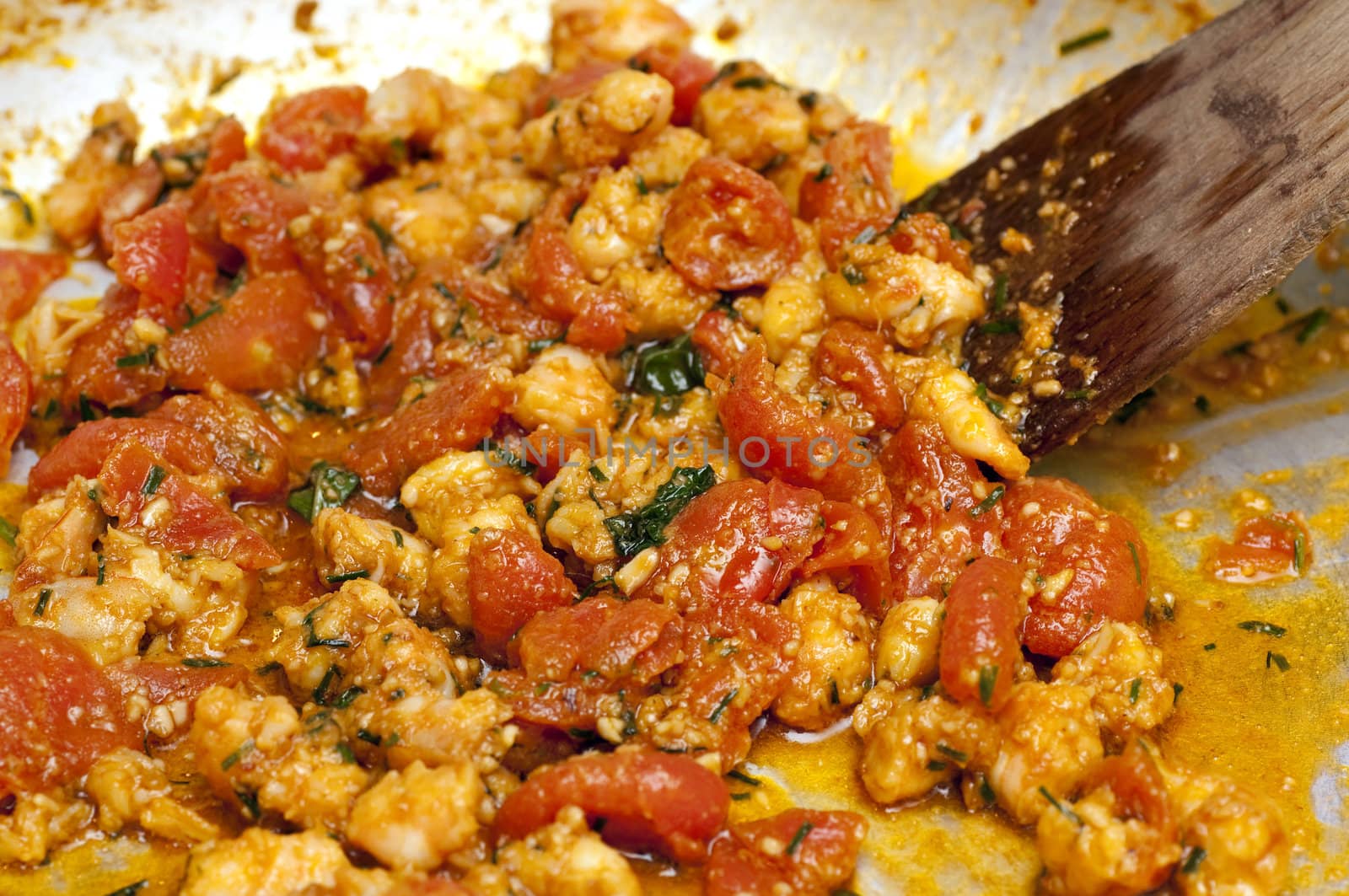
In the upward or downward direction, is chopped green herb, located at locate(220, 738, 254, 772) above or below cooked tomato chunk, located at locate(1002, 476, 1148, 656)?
below

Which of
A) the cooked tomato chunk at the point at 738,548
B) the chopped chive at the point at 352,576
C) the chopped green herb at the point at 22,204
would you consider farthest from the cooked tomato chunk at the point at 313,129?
the cooked tomato chunk at the point at 738,548

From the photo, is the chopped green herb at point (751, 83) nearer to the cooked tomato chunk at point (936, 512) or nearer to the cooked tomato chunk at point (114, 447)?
the cooked tomato chunk at point (936, 512)

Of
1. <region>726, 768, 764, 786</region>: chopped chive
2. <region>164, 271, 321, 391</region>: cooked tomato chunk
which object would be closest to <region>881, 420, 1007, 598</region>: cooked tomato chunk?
<region>726, 768, 764, 786</region>: chopped chive

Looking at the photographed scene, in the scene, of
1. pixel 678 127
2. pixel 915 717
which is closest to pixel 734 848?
pixel 915 717

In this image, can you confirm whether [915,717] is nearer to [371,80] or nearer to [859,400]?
[859,400]

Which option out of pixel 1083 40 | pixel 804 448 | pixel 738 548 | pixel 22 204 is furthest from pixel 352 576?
pixel 1083 40

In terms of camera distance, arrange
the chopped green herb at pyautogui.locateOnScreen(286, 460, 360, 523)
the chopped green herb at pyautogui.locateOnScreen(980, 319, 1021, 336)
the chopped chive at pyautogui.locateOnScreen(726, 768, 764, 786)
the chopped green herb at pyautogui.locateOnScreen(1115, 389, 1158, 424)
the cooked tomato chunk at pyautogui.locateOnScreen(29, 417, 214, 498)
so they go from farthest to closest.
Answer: the chopped green herb at pyautogui.locateOnScreen(1115, 389, 1158, 424) < the chopped green herb at pyautogui.locateOnScreen(980, 319, 1021, 336) < the chopped green herb at pyautogui.locateOnScreen(286, 460, 360, 523) < the cooked tomato chunk at pyautogui.locateOnScreen(29, 417, 214, 498) < the chopped chive at pyautogui.locateOnScreen(726, 768, 764, 786)

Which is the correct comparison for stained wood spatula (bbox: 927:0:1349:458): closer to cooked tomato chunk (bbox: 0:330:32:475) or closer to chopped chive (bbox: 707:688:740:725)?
chopped chive (bbox: 707:688:740:725)
